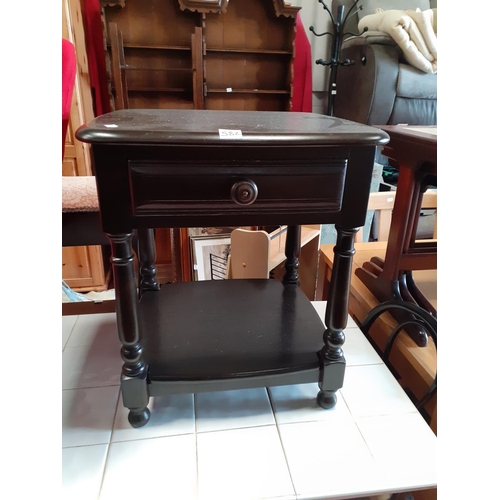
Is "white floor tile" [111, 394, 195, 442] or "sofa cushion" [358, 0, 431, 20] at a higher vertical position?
"sofa cushion" [358, 0, 431, 20]

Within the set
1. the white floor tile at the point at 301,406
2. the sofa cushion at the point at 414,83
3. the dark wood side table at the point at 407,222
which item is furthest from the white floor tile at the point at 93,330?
the sofa cushion at the point at 414,83

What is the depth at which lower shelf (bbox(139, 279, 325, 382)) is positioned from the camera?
0.62 meters

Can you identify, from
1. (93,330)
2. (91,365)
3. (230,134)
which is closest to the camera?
(230,134)

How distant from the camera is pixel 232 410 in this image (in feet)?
2.21

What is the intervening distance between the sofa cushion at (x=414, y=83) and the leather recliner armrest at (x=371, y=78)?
0.09 feet

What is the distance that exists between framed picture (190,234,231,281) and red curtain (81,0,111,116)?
3.08ft

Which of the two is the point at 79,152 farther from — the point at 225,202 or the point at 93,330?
the point at 225,202

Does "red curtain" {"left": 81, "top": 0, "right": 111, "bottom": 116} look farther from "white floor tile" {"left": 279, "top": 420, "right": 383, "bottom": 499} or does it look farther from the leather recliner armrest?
"white floor tile" {"left": 279, "top": 420, "right": 383, "bottom": 499}

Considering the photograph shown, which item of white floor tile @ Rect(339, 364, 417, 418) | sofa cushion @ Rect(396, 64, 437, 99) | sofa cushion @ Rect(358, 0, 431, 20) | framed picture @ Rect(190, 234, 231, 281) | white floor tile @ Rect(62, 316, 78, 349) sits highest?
sofa cushion @ Rect(358, 0, 431, 20)

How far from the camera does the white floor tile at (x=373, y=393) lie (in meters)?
0.68

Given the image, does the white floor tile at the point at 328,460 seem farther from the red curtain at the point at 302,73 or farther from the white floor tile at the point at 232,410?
the red curtain at the point at 302,73

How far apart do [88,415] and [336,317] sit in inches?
17.6

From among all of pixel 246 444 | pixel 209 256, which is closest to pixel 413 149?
pixel 246 444

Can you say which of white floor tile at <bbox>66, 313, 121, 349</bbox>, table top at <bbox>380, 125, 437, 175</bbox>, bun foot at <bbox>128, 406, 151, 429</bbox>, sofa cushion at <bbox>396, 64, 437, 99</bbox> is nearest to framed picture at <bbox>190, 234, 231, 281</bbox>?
white floor tile at <bbox>66, 313, 121, 349</bbox>
